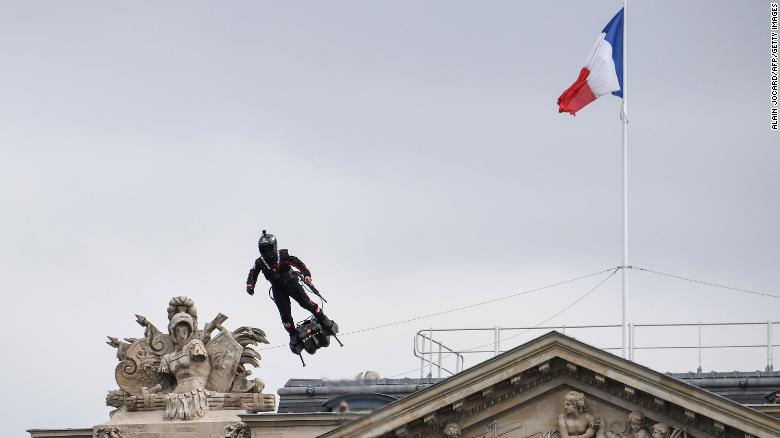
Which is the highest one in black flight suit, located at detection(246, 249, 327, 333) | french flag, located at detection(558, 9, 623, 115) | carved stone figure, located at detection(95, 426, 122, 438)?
french flag, located at detection(558, 9, 623, 115)

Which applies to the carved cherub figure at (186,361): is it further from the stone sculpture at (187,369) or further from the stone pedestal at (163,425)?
the stone pedestal at (163,425)

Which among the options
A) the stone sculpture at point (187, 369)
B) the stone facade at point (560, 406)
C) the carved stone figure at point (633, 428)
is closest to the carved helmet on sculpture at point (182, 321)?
the stone sculpture at point (187, 369)

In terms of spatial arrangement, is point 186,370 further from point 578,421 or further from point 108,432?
point 578,421

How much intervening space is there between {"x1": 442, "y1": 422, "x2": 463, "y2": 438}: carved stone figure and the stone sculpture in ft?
23.4

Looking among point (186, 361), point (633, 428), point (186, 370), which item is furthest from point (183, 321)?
point (633, 428)

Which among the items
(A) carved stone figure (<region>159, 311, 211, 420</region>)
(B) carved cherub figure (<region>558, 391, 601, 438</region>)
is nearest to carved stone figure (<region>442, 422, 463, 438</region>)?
(B) carved cherub figure (<region>558, 391, 601, 438</region>)

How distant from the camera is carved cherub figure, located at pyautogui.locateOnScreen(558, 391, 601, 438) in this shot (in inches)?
3201

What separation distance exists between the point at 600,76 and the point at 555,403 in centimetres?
1329

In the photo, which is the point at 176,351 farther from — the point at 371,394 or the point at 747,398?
the point at 747,398

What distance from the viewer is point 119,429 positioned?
288 ft

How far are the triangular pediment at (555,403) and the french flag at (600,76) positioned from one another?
39.5 ft

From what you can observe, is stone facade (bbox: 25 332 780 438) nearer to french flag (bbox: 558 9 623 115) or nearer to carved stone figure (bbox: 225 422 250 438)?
carved stone figure (bbox: 225 422 250 438)

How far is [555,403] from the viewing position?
82.0 m

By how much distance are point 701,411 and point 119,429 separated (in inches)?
647
